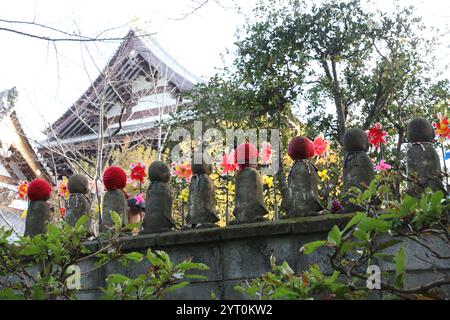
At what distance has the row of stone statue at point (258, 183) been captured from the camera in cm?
346

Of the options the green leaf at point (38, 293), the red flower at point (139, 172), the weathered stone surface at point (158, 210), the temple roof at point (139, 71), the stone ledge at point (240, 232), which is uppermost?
the temple roof at point (139, 71)

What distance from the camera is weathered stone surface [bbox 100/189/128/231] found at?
456cm

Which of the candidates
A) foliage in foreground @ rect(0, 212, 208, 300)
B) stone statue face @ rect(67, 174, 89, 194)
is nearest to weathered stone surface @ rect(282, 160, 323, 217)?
foliage in foreground @ rect(0, 212, 208, 300)

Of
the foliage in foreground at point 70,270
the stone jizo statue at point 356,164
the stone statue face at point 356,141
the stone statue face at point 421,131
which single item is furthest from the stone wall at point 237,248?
the foliage in foreground at point 70,270

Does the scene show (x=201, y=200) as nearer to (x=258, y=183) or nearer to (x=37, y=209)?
(x=258, y=183)

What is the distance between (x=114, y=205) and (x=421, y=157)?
2.51 m

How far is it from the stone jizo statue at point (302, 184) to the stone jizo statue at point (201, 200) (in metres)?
0.63

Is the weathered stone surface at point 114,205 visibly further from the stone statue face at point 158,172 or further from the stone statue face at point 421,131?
the stone statue face at point 421,131

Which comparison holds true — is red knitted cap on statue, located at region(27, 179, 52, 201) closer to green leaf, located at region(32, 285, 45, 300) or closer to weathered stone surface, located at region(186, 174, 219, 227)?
weathered stone surface, located at region(186, 174, 219, 227)

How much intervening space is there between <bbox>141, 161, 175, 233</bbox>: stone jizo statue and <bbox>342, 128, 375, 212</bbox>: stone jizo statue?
1450 mm
